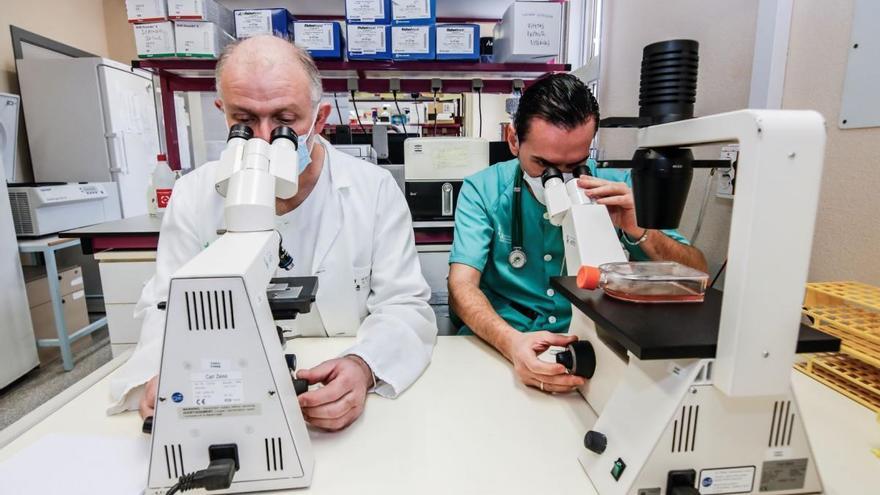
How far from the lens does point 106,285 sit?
6.28ft

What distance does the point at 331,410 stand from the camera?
0.73 m

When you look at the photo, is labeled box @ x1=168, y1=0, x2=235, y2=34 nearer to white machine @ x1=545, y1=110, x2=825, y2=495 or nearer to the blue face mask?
the blue face mask

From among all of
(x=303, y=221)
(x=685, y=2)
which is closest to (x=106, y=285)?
(x=303, y=221)

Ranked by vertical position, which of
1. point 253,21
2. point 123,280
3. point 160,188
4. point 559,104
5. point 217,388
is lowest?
point 123,280

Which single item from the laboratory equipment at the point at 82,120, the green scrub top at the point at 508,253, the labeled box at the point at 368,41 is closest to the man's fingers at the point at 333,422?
the green scrub top at the point at 508,253

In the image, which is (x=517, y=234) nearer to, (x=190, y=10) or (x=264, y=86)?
(x=264, y=86)

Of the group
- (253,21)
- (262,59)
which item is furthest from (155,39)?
(262,59)

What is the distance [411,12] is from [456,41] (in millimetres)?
269

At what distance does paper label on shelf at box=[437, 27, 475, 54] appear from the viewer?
91.3 inches

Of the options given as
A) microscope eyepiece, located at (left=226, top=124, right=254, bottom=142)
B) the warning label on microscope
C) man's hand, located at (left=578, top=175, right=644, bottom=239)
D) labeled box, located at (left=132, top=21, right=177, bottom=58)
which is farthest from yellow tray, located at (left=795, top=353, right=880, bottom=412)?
labeled box, located at (left=132, top=21, right=177, bottom=58)

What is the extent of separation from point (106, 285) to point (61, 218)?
114 cm

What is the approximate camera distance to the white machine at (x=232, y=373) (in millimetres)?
528

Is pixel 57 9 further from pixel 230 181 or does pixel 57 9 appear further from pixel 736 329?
pixel 736 329

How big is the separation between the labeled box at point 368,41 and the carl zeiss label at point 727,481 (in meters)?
2.26
